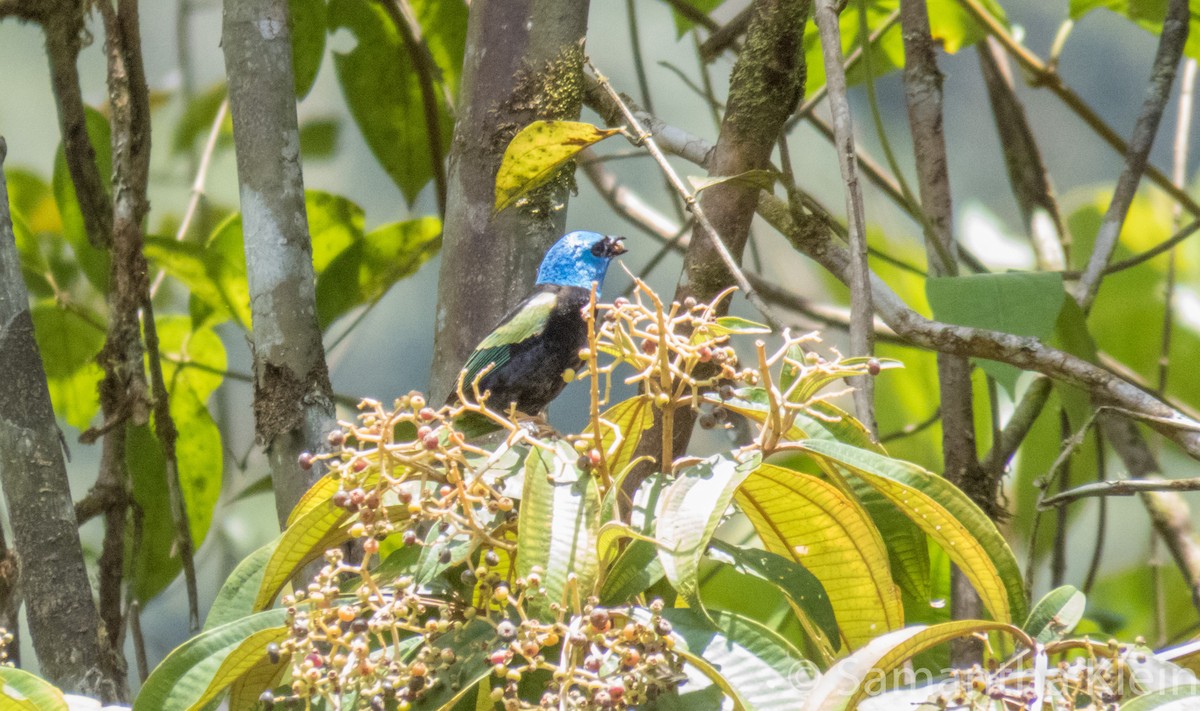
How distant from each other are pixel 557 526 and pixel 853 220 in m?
0.55

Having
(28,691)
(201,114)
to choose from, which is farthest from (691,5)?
(28,691)

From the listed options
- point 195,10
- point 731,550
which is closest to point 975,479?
point 731,550

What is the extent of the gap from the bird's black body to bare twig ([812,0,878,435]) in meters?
0.64

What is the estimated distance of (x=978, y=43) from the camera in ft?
9.02

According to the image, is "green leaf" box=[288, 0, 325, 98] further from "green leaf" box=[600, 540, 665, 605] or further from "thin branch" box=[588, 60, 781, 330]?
"green leaf" box=[600, 540, 665, 605]

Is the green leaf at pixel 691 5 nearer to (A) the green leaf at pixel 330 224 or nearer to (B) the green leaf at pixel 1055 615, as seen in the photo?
(A) the green leaf at pixel 330 224

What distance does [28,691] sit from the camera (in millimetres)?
923

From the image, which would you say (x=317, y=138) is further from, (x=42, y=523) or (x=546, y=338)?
(x=42, y=523)

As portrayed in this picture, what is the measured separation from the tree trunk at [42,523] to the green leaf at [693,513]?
93cm

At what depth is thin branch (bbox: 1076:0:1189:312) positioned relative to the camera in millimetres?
1912

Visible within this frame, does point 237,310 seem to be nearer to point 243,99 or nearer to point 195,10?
point 243,99

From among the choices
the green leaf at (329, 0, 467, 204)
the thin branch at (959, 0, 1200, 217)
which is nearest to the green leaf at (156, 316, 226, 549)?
the green leaf at (329, 0, 467, 204)

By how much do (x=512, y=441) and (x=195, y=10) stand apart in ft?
8.71

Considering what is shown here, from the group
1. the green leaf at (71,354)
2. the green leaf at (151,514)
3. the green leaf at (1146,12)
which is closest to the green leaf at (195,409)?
the green leaf at (151,514)
